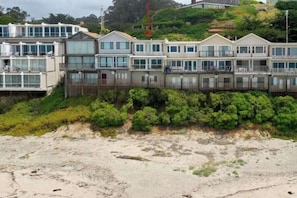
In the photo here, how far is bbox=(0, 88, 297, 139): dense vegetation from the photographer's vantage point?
43938 mm

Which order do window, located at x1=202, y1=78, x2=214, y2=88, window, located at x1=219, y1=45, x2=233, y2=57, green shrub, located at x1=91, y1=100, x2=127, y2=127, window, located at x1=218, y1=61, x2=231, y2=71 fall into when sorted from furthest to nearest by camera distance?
window, located at x1=219, y1=45, x2=233, y2=57 < window, located at x1=218, y1=61, x2=231, y2=71 < window, located at x1=202, y1=78, x2=214, y2=88 < green shrub, located at x1=91, y1=100, x2=127, y2=127

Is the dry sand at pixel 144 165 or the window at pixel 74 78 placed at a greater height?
the window at pixel 74 78

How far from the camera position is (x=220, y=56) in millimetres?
51375

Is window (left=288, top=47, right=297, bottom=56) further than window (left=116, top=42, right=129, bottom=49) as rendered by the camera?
No

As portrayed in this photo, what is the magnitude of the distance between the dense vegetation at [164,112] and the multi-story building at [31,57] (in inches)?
189

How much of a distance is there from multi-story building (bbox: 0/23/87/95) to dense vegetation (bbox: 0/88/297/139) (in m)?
4.80

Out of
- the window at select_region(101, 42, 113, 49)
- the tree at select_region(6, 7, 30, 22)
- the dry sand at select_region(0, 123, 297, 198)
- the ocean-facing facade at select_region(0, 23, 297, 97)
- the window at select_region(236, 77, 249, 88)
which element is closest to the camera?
the dry sand at select_region(0, 123, 297, 198)

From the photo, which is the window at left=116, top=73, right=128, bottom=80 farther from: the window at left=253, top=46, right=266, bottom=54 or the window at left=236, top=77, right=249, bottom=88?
the window at left=253, top=46, right=266, bottom=54

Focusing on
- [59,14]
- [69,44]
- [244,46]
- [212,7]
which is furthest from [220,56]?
[59,14]

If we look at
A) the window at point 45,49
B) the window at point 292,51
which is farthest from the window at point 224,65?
the window at point 45,49

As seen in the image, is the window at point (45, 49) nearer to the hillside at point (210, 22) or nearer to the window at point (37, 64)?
the window at point (37, 64)

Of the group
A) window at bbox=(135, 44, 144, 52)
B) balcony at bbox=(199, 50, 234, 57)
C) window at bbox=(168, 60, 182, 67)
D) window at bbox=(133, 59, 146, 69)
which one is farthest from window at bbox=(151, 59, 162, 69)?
balcony at bbox=(199, 50, 234, 57)

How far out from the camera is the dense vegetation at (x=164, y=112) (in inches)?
1730

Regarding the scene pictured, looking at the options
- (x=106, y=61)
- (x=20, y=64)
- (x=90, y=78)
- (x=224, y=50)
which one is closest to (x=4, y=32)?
(x=20, y=64)
